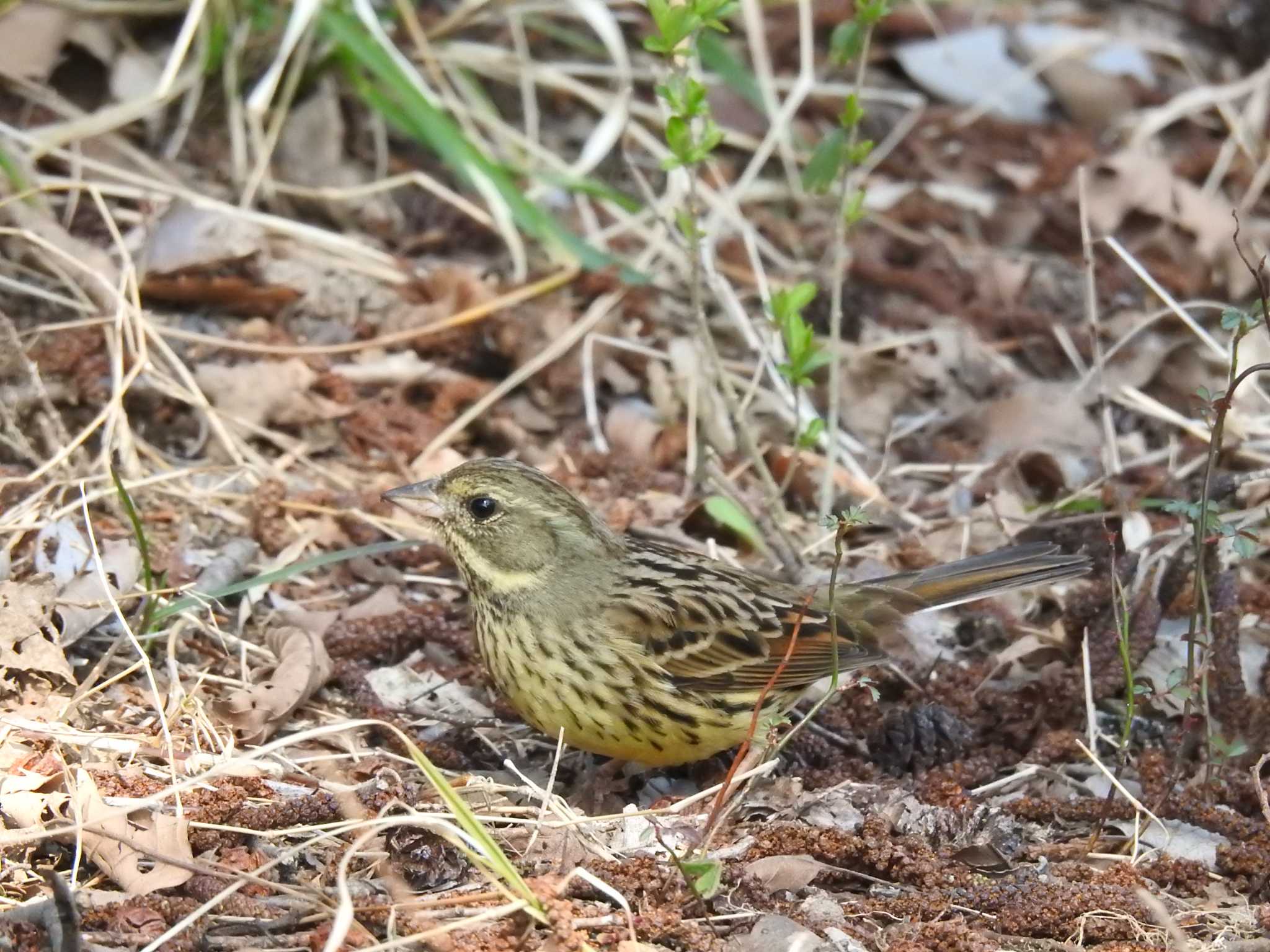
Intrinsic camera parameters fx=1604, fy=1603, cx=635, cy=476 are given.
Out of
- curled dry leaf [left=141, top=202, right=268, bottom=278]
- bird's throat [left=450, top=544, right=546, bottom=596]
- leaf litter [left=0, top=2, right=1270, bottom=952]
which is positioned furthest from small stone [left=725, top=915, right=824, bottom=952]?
curled dry leaf [left=141, top=202, right=268, bottom=278]

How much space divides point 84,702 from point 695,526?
2.16m

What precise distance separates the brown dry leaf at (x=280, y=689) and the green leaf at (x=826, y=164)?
2.09 metres

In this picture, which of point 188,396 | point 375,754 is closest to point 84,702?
point 375,754

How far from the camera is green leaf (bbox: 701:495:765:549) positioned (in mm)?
5199

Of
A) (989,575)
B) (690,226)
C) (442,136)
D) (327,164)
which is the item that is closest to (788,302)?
(690,226)

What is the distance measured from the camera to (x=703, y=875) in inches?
134

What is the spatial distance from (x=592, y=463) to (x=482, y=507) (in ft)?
3.83

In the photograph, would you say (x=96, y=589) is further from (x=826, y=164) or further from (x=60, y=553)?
(x=826, y=164)

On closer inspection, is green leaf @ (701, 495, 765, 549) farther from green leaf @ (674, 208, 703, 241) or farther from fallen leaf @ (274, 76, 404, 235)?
fallen leaf @ (274, 76, 404, 235)

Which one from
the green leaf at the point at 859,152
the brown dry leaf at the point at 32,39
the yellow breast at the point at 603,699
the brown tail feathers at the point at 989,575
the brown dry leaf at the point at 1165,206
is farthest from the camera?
the brown dry leaf at the point at 1165,206

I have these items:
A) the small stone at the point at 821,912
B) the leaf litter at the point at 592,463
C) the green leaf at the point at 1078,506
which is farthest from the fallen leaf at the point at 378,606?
the green leaf at the point at 1078,506

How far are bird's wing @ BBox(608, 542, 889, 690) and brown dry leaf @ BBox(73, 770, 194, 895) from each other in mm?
1426

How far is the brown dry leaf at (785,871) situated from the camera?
3.75 metres

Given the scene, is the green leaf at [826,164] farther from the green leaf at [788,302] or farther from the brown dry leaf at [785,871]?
the brown dry leaf at [785,871]
